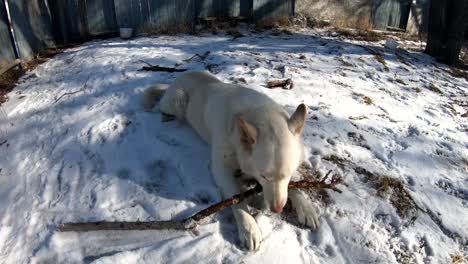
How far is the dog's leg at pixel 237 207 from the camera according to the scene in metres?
2.60

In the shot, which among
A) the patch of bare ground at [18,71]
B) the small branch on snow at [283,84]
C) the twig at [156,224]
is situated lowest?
the twig at [156,224]

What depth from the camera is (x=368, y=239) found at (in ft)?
9.19

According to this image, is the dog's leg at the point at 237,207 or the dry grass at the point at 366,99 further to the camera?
the dry grass at the point at 366,99

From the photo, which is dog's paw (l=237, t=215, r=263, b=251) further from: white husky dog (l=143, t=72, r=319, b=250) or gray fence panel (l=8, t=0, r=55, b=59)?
gray fence panel (l=8, t=0, r=55, b=59)

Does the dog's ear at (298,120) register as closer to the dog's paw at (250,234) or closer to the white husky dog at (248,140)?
the white husky dog at (248,140)

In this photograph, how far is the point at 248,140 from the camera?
2.48 metres

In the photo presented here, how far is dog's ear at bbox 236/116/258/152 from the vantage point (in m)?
2.40

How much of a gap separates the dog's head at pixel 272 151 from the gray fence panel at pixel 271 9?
7.22 metres

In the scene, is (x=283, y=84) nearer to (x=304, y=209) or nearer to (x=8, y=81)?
(x=304, y=209)

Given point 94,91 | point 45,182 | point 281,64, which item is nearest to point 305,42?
point 281,64

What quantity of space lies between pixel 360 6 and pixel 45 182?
30.6 ft

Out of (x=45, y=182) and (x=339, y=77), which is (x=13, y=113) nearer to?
(x=45, y=182)

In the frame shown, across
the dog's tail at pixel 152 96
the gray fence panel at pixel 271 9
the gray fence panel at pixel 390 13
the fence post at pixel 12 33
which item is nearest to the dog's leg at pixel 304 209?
the dog's tail at pixel 152 96

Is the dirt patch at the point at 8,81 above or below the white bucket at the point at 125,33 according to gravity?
below
